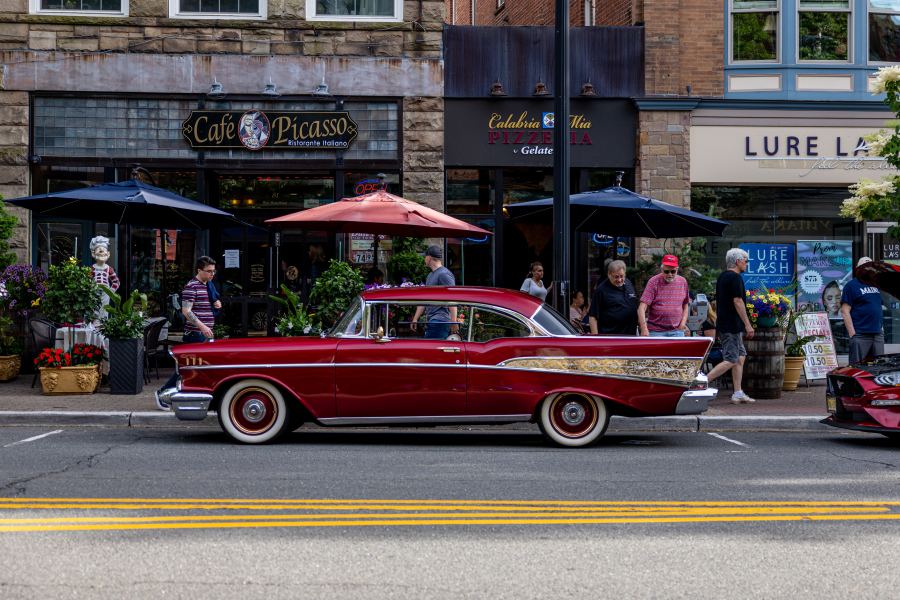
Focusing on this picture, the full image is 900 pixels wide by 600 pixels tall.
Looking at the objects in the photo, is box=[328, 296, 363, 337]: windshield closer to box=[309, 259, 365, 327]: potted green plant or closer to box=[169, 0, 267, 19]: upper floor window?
box=[309, 259, 365, 327]: potted green plant

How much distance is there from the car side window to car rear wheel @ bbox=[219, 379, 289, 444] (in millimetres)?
1938

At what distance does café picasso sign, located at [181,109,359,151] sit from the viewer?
16953 millimetres

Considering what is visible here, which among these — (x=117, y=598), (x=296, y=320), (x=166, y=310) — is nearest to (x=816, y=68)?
(x=296, y=320)

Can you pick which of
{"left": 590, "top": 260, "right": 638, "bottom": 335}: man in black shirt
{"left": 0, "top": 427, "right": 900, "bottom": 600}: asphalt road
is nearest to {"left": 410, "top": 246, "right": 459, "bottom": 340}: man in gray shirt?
{"left": 0, "top": 427, "right": 900, "bottom": 600}: asphalt road

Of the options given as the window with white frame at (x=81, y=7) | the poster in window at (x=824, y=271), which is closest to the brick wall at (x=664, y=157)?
the poster in window at (x=824, y=271)

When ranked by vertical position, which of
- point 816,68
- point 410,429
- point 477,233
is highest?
point 816,68

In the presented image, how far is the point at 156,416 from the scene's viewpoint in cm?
1143

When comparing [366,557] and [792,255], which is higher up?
[792,255]

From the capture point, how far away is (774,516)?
6688mm

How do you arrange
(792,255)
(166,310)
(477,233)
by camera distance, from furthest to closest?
(792,255) → (166,310) → (477,233)

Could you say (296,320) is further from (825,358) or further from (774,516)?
(825,358)

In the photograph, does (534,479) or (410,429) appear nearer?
(534,479)

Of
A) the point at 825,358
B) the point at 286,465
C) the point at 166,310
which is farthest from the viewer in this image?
the point at 166,310

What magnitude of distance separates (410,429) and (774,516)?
5.47m
